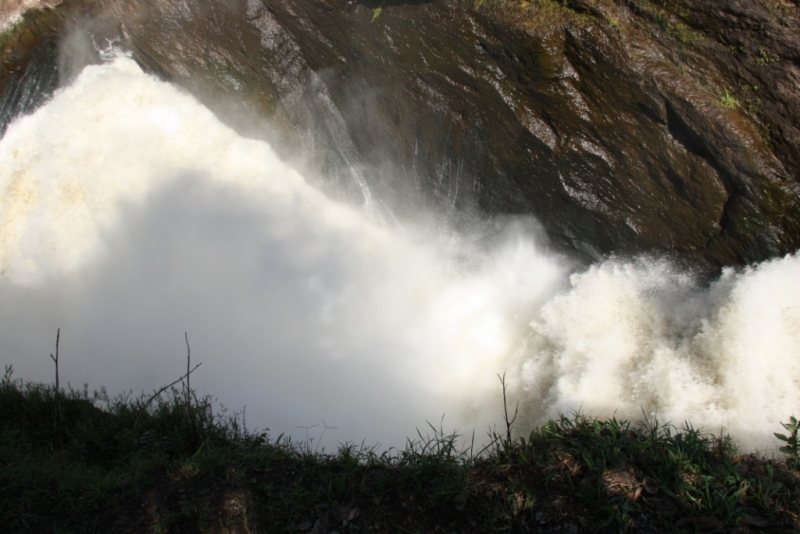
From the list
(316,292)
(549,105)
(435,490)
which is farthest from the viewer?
(316,292)

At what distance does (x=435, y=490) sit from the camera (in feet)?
9.48

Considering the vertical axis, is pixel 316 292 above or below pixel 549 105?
below

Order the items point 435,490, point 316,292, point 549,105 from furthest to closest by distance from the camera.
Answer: point 316,292 → point 549,105 → point 435,490

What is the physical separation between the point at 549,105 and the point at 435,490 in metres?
3.80

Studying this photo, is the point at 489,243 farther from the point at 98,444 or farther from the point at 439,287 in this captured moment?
the point at 98,444

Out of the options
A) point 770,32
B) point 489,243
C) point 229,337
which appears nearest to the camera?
point 770,32

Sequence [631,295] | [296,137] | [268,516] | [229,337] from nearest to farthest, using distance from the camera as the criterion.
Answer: [268,516] → [631,295] → [229,337] → [296,137]

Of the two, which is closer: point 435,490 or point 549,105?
point 435,490

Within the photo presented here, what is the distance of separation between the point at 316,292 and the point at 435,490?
4823 millimetres

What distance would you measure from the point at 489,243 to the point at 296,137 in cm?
302

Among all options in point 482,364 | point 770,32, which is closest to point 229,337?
point 482,364

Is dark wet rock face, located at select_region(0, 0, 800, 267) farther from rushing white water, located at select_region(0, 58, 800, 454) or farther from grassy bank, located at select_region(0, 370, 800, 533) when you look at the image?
grassy bank, located at select_region(0, 370, 800, 533)

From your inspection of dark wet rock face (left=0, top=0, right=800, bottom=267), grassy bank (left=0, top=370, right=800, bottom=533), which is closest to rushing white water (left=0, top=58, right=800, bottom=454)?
dark wet rock face (left=0, top=0, right=800, bottom=267)

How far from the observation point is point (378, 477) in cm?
301
